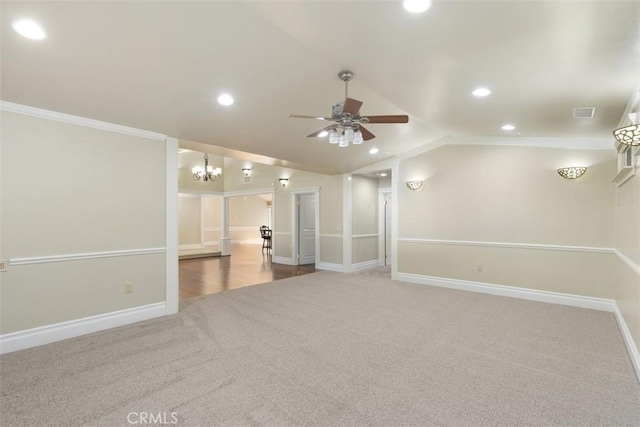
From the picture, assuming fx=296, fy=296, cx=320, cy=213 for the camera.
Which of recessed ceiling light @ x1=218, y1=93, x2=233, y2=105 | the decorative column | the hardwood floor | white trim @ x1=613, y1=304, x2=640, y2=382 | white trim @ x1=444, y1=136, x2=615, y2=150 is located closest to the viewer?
white trim @ x1=613, y1=304, x2=640, y2=382

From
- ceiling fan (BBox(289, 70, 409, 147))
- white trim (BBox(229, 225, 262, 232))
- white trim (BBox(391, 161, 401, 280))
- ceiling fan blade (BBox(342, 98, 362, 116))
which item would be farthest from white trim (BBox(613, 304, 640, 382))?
white trim (BBox(229, 225, 262, 232))

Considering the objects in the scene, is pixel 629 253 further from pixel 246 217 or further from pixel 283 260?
pixel 246 217

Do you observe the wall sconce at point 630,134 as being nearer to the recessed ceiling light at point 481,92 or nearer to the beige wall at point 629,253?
the beige wall at point 629,253

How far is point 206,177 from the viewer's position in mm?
8445

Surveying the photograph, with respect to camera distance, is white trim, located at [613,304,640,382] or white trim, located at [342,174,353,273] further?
white trim, located at [342,174,353,273]

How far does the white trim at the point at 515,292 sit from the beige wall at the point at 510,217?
0.08m

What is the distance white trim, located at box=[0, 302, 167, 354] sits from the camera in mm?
2916

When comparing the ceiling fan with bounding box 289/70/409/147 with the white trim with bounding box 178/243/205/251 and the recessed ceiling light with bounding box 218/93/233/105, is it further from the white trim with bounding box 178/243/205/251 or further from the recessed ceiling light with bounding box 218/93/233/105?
the white trim with bounding box 178/243/205/251

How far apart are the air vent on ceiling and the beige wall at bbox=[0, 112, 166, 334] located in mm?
4994

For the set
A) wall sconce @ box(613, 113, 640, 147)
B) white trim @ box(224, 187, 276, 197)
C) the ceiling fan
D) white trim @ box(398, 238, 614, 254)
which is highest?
the ceiling fan

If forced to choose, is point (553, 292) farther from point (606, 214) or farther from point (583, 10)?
point (583, 10)

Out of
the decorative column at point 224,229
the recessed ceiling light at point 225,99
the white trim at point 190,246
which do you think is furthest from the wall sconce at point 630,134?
the white trim at point 190,246

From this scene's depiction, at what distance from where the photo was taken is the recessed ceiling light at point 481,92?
2.93 metres

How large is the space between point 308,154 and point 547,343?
4.37 m
